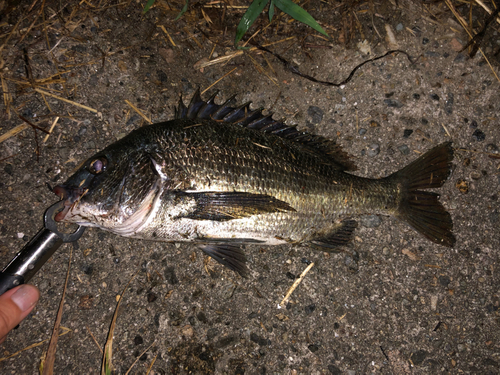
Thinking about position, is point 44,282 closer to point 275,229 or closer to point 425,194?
point 275,229

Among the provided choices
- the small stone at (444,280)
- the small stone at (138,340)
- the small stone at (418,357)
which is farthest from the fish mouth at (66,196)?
the small stone at (444,280)

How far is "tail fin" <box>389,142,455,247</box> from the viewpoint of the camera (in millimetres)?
3088

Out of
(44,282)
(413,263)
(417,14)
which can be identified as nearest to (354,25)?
(417,14)

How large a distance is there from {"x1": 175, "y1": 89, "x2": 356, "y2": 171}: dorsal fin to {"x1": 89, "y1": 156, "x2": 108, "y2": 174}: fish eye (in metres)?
0.81

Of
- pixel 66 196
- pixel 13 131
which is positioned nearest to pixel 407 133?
pixel 66 196

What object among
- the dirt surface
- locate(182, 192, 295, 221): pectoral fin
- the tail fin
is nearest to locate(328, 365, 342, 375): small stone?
the dirt surface

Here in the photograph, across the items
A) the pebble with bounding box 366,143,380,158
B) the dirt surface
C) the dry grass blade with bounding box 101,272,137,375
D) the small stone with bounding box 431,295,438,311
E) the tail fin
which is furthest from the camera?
the pebble with bounding box 366,143,380,158

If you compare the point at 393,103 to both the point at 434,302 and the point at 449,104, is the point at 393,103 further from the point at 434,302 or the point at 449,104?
the point at 434,302

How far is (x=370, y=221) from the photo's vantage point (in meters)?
3.33

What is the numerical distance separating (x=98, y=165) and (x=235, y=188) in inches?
47.0

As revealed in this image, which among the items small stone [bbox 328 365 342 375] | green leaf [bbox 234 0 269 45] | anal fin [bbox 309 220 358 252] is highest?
green leaf [bbox 234 0 269 45]

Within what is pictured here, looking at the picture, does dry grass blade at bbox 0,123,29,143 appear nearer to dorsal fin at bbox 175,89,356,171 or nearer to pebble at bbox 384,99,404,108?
dorsal fin at bbox 175,89,356,171

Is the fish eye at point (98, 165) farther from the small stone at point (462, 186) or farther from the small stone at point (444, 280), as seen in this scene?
the small stone at point (462, 186)

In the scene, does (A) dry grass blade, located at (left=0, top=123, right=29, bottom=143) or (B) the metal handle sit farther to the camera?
(A) dry grass blade, located at (left=0, top=123, right=29, bottom=143)
